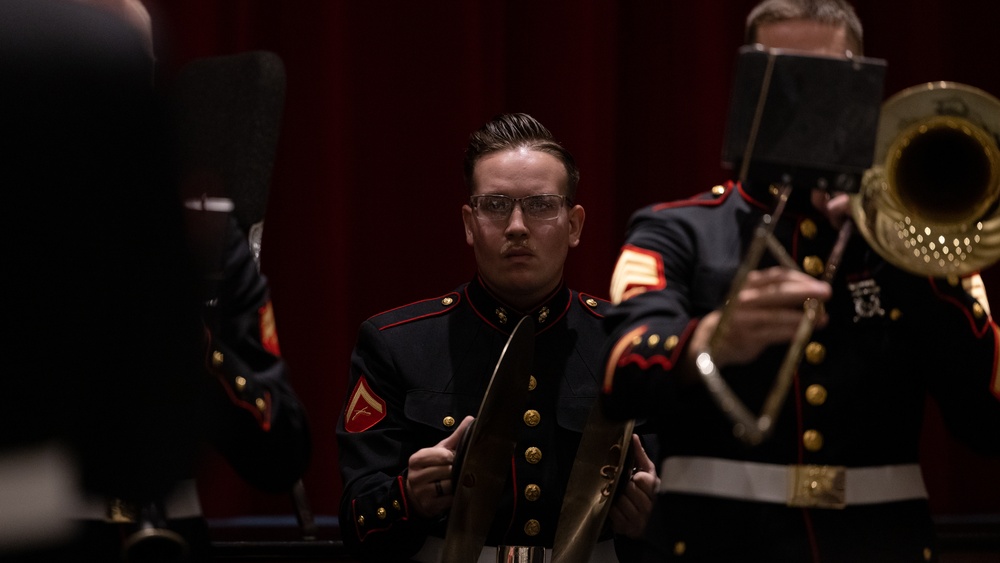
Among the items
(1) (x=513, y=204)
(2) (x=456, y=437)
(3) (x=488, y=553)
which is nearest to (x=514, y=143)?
(1) (x=513, y=204)

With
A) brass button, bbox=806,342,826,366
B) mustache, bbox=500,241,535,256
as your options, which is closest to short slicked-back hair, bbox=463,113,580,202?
mustache, bbox=500,241,535,256

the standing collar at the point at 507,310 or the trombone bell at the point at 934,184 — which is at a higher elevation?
the trombone bell at the point at 934,184

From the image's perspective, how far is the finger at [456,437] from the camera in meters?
1.95

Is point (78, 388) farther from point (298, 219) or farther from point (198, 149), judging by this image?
point (298, 219)

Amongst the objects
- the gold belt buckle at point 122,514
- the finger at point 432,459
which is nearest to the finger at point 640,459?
the finger at point 432,459

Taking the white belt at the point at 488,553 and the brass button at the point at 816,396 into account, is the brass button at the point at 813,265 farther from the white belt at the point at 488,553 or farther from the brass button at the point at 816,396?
the white belt at the point at 488,553

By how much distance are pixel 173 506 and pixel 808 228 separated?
0.85 metres

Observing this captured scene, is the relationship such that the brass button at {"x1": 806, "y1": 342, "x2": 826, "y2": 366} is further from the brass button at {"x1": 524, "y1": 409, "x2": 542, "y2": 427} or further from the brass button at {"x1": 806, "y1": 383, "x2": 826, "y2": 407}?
the brass button at {"x1": 524, "y1": 409, "x2": 542, "y2": 427}

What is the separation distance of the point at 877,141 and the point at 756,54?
0.67 feet

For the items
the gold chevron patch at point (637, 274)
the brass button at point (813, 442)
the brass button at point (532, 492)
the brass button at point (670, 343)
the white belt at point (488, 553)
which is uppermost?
the gold chevron patch at point (637, 274)

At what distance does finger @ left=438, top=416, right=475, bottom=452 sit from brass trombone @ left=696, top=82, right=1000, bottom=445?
593 mm

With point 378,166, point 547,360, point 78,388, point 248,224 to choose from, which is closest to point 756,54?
point 78,388

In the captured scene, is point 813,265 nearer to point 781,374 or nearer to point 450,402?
point 781,374

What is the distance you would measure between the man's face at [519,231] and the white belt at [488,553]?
0.46 m
